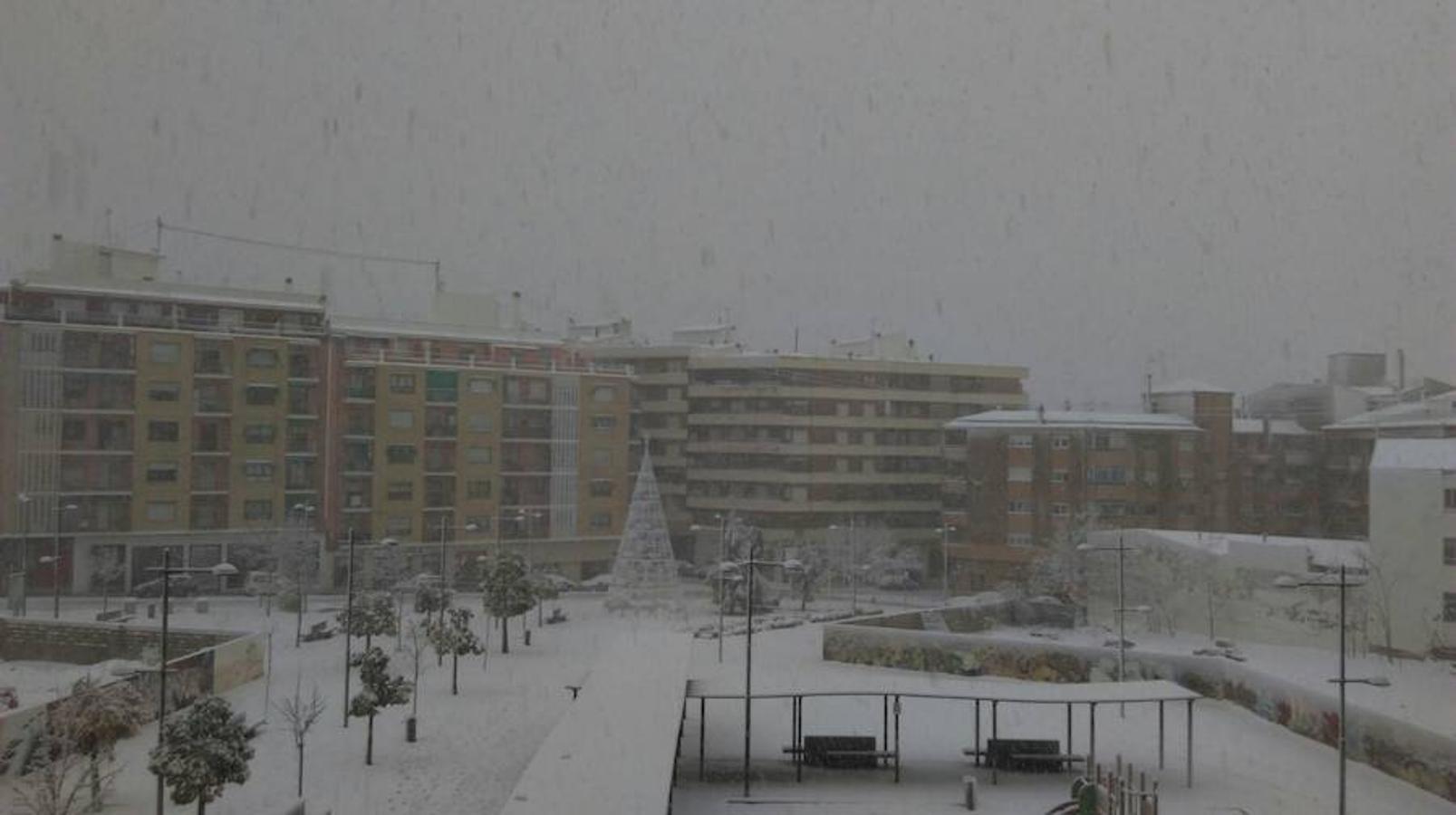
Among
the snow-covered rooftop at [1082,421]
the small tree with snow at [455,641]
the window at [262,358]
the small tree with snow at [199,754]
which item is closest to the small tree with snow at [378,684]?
the small tree with snow at [455,641]

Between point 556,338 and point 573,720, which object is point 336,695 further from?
point 556,338

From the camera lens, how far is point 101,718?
690 inches

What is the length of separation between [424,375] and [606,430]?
332 inches

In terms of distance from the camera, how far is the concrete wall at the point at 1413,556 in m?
30.7

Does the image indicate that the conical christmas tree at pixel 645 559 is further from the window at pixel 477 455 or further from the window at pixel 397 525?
the window at pixel 477 455

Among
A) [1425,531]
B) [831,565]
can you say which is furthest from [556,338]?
[1425,531]

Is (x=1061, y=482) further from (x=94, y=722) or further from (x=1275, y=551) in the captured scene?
(x=94, y=722)

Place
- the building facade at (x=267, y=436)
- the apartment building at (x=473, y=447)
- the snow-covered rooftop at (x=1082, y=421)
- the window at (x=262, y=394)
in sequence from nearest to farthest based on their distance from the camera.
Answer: the building facade at (x=267, y=436) < the snow-covered rooftop at (x=1082, y=421) < the window at (x=262, y=394) < the apartment building at (x=473, y=447)

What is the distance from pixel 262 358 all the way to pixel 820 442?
958 inches

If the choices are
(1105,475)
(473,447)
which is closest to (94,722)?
(473,447)

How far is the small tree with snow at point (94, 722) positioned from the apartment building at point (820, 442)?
1446 inches

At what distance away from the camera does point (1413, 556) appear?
103 ft

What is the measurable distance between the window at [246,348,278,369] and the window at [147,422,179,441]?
11.9ft

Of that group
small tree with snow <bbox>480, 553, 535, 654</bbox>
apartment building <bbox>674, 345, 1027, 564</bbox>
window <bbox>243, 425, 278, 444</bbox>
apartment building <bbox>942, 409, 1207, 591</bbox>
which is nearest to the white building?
apartment building <bbox>942, 409, 1207, 591</bbox>
